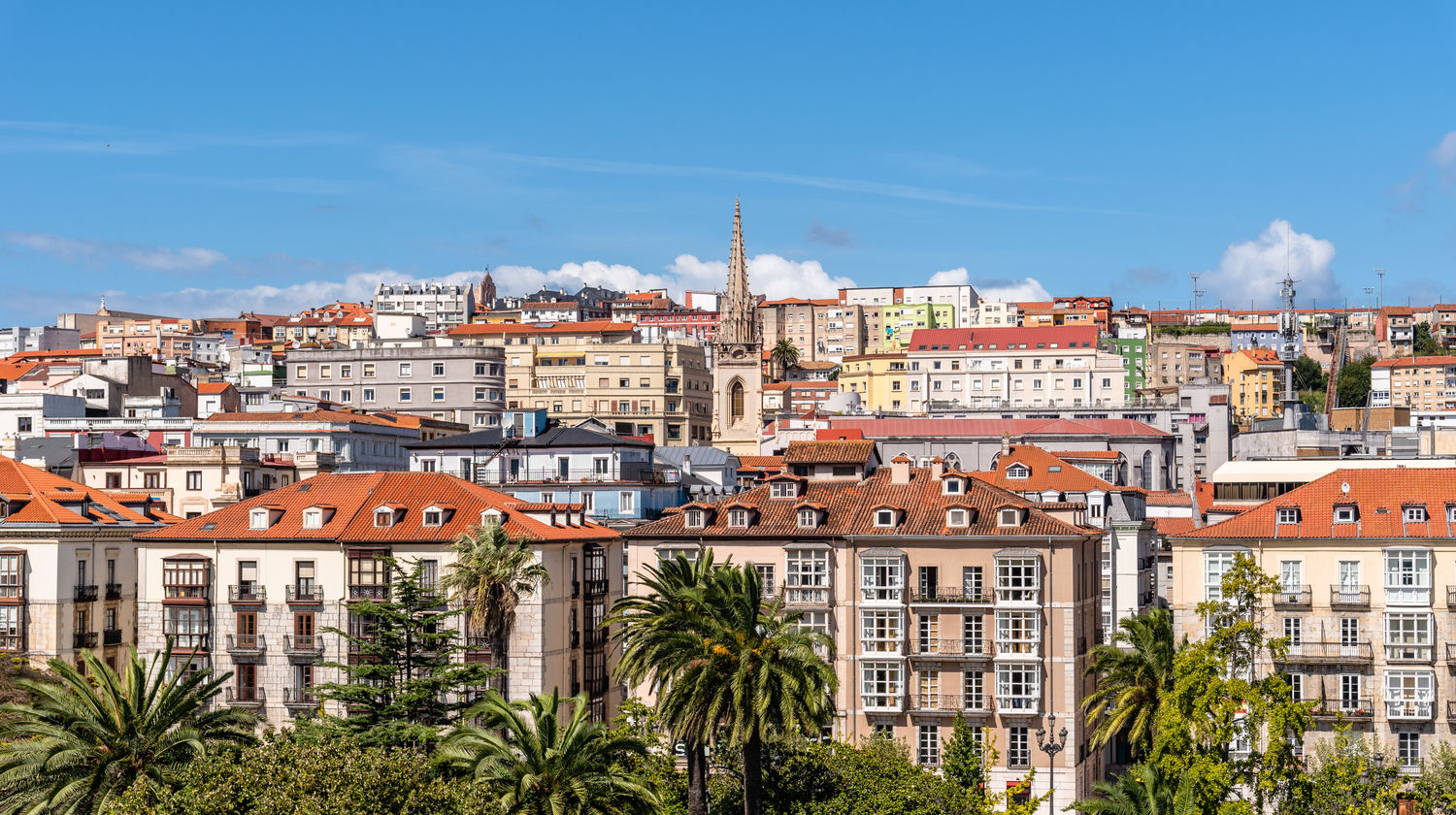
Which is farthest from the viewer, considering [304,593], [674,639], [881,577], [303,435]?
[303,435]

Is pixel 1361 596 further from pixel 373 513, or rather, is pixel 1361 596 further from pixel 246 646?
pixel 246 646

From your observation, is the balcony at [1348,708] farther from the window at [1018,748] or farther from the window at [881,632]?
the window at [881,632]

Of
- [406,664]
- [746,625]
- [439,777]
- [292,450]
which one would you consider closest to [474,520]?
[406,664]

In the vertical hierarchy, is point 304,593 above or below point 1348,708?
above

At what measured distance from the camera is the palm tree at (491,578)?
72.8 m

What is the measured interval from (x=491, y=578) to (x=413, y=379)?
10356 centimetres

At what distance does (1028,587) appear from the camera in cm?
7969

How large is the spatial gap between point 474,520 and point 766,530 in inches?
480

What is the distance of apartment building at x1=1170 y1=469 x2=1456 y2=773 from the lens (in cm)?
7944

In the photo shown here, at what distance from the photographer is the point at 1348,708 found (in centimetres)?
7994

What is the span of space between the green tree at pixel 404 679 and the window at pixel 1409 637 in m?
37.4

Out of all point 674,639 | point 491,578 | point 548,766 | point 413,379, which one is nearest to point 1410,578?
point 674,639

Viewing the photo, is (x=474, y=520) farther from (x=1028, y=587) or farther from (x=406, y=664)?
(x=1028, y=587)

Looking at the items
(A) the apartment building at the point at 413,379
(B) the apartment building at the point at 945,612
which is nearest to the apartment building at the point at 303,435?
(A) the apartment building at the point at 413,379
